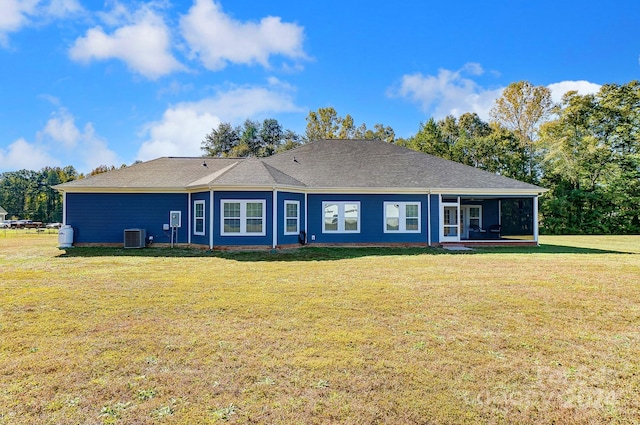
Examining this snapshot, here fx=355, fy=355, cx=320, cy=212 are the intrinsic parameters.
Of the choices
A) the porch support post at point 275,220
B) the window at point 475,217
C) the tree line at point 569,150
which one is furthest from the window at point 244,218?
the tree line at point 569,150

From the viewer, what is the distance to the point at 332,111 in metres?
40.4

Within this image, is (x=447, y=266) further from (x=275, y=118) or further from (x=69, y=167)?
(x=69, y=167)

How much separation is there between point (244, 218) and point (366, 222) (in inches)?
210

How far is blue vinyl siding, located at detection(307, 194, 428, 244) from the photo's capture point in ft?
51.3

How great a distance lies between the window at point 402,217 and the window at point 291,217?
3.96 meters

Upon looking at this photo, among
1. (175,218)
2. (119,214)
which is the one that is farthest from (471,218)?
(119,214)

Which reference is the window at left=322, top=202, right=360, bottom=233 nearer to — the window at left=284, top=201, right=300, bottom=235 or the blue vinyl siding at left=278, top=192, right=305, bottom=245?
the blue vinyl siding at left=278, top=192, right=305, bottom=245

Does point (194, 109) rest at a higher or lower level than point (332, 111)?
lower

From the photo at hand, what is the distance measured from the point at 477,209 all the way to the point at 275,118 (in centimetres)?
3403

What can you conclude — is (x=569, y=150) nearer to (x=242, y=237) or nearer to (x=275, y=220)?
(x=275, y=220)

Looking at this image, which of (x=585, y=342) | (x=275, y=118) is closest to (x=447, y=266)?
(x=585, y=342)

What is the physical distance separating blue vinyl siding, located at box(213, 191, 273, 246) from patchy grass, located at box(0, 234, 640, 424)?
582 cm

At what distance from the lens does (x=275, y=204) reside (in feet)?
45.5

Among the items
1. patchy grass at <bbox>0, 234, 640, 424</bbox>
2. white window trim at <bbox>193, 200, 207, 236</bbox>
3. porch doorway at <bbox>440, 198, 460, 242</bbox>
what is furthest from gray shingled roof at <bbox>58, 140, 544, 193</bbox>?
patchy grass at <bbox>0, 234, 640, 424</bbox>
